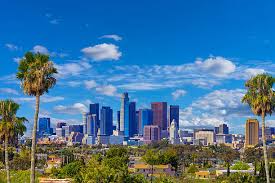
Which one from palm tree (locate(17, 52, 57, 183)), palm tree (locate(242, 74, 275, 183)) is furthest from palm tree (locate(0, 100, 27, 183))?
palm tree (locate(242, 74, 275, 183))

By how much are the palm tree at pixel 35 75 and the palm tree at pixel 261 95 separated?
14.6 metres

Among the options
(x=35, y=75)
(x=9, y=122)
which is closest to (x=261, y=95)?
(x=35, y=75)

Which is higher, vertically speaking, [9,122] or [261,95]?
[261,95]

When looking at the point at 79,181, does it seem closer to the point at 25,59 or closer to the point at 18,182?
the point at 25,59

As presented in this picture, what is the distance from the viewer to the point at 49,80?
94.1 feet

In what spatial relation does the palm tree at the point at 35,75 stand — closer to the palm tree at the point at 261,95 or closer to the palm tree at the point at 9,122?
the palm tree at the point at 9,122

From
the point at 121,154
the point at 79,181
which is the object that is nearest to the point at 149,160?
the point at 121,154

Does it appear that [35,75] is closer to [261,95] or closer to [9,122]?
[9,122]

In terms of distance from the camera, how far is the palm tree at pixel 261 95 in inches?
1356

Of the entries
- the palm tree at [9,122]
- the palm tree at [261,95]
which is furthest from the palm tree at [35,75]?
the palm tree at [261,95]

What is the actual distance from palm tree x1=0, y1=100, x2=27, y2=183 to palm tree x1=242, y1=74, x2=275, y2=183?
53.4 ft

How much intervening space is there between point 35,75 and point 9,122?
602 cm

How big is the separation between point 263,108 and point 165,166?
66.9 m

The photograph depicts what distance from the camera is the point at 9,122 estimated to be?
32750mm
